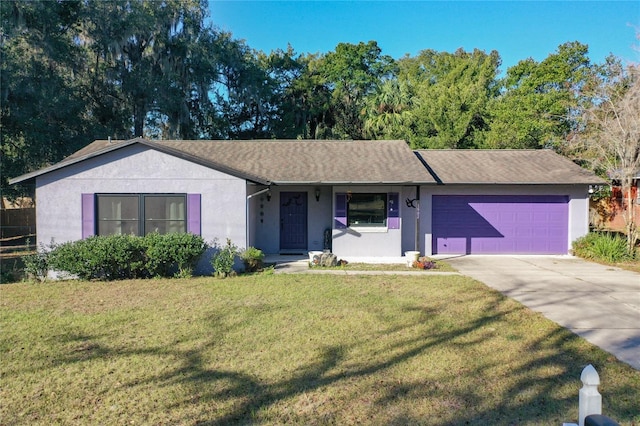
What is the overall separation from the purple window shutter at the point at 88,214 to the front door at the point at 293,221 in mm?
5583

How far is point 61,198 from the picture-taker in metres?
10.5

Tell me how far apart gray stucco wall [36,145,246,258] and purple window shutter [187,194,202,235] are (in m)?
0.10

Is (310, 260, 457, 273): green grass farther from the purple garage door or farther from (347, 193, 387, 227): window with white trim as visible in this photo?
the purple garage door

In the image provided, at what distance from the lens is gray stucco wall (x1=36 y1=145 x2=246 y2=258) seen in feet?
34.5

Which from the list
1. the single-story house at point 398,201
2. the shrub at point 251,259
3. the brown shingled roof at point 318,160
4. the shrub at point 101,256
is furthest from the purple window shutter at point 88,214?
the shrub at point 251,259

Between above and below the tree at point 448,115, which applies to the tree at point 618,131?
below

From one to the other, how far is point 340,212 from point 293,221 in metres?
1.90

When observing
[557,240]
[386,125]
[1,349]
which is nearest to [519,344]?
[1,349]

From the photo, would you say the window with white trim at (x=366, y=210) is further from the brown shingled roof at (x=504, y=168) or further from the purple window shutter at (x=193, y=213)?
the purple window shutter at (x=193, y=213)

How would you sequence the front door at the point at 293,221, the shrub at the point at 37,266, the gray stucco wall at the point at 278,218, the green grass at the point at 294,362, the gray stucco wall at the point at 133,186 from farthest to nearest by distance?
the front door at the point at 293,221
the gray stucco wall at the point at 278,218
the gray stucco wall at the point at 133,186
the shrub at the point at 37,266
the green grass at the point at 294,362

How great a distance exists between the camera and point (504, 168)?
14.8m

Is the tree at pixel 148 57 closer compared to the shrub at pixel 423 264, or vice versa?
the shrub at pixel 423 264

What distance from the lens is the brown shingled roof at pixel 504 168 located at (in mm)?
13656

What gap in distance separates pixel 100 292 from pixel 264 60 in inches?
946
